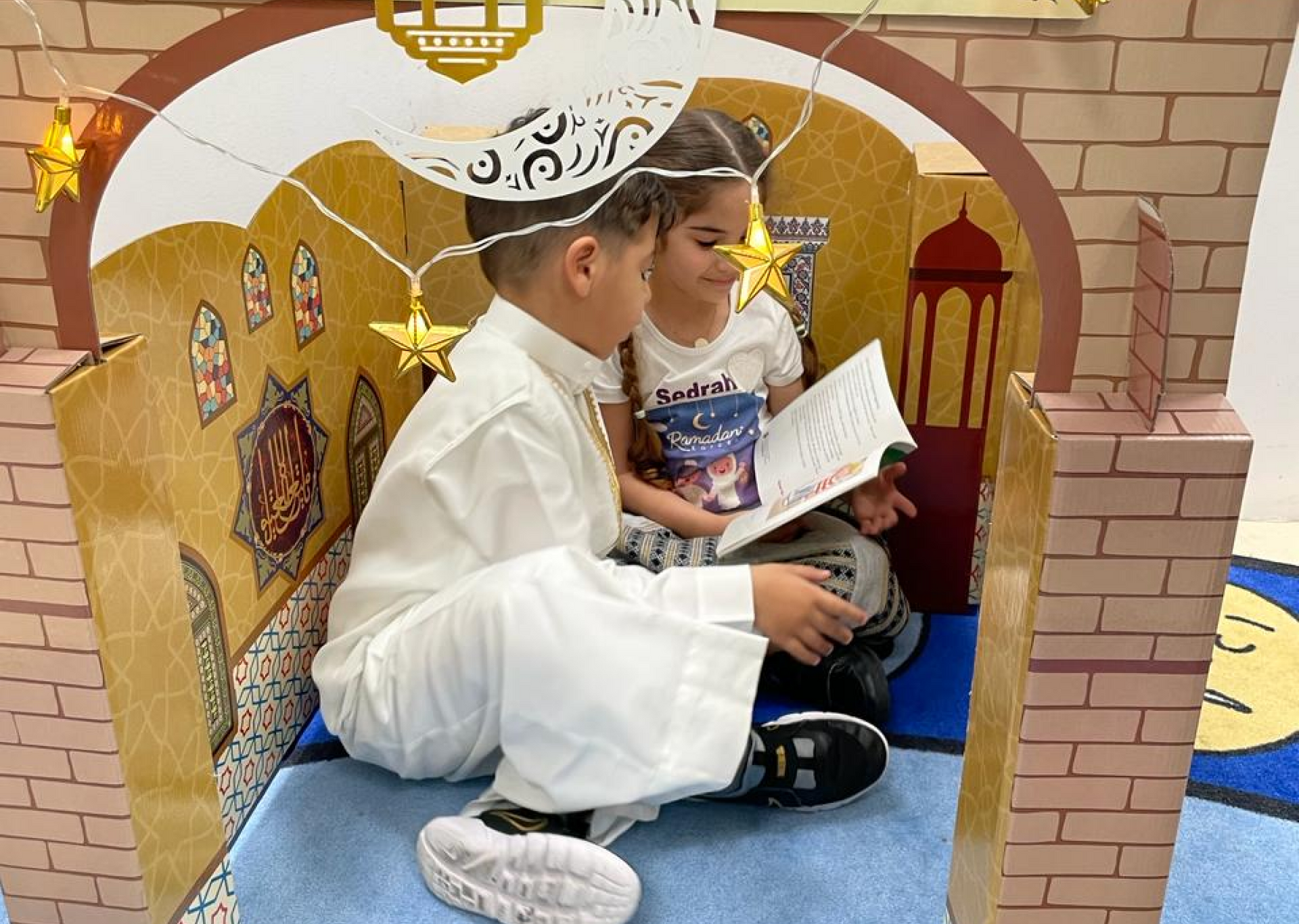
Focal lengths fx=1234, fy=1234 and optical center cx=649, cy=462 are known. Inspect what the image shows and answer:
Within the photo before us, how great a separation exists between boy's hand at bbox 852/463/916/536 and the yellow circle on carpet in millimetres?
336

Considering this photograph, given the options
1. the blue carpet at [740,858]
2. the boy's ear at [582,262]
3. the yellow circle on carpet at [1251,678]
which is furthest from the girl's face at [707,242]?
the yellow circle on carpet at [1251,678]

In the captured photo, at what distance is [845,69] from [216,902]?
718 mm

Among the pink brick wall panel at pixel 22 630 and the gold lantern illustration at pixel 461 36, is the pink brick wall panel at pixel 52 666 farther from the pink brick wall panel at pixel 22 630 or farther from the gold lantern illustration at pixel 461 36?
the gold lantern illustration at pixel 461 36

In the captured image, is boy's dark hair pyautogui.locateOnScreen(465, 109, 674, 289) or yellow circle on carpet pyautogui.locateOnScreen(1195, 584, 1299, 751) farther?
yellow circle on carpet pyautogui.locateOnScreen(1195, 584, 1299, 751)

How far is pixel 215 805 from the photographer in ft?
2.90

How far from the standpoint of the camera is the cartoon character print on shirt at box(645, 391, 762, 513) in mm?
1335

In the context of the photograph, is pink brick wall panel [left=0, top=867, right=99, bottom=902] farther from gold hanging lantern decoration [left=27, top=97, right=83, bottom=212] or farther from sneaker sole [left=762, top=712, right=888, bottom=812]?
sneaker sole [left=762, top=712, right=888, bottom=812]

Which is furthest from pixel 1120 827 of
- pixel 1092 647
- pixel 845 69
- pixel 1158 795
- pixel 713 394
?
pixel 713 394

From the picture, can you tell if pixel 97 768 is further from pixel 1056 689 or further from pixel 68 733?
pixel 1056 689

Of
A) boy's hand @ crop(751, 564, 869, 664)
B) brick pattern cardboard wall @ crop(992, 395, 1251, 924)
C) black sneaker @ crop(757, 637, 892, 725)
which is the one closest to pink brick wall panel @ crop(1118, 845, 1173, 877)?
brick pattern cardboard wall @ crop(992, 395, 1251, 924)

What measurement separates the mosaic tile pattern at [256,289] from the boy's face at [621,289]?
0.28 metres

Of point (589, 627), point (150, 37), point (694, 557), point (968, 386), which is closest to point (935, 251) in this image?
point (968, 386)

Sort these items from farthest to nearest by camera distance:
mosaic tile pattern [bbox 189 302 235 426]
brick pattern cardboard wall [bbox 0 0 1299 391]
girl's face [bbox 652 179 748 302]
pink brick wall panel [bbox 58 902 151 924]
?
girl's face [bbox 652 179 748 302] → mosaic tile pattern [bbox 189 302 235 426] → pink brick wall panel [bbox 58 902 151 924] → brick pattern cardboard wall [bbox 0 0 1299 391]

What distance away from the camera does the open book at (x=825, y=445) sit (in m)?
1.11
